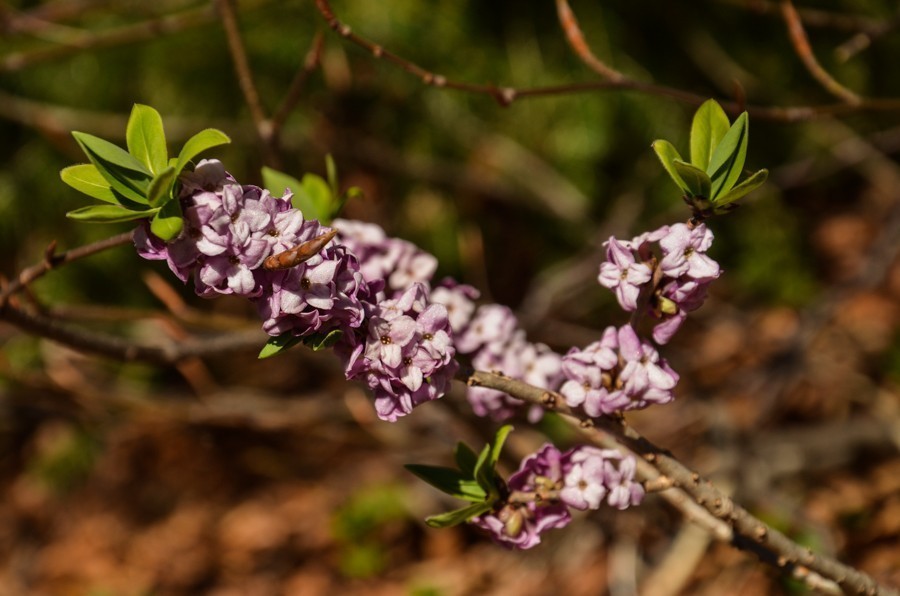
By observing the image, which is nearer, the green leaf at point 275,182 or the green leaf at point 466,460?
the green leaf at point 466,460

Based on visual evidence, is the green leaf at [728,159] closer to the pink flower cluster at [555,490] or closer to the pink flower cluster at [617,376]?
the pink flower cluster at [617,376]

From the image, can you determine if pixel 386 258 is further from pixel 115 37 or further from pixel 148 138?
pixel 115 37

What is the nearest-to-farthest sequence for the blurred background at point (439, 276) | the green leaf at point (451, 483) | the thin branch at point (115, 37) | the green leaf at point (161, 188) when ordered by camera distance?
the green leaf at point (161, 188) < the green leaf at point (451, 483) < the thin branch at point (115, 37) < the blurred background at point (439, 276)

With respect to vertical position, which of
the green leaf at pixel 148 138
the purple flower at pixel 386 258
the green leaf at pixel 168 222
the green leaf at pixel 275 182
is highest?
the green leaf at pixel 148 138

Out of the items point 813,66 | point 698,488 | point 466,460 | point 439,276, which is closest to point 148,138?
point 466,460

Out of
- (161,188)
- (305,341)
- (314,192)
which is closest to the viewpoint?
(161,188)

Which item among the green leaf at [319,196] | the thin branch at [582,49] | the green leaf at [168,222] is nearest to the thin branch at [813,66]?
the thin branch at [582,49]

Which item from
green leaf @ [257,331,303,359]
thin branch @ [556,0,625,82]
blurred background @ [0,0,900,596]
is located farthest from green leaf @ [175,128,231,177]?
blurred background @ [0,0,900,596]
